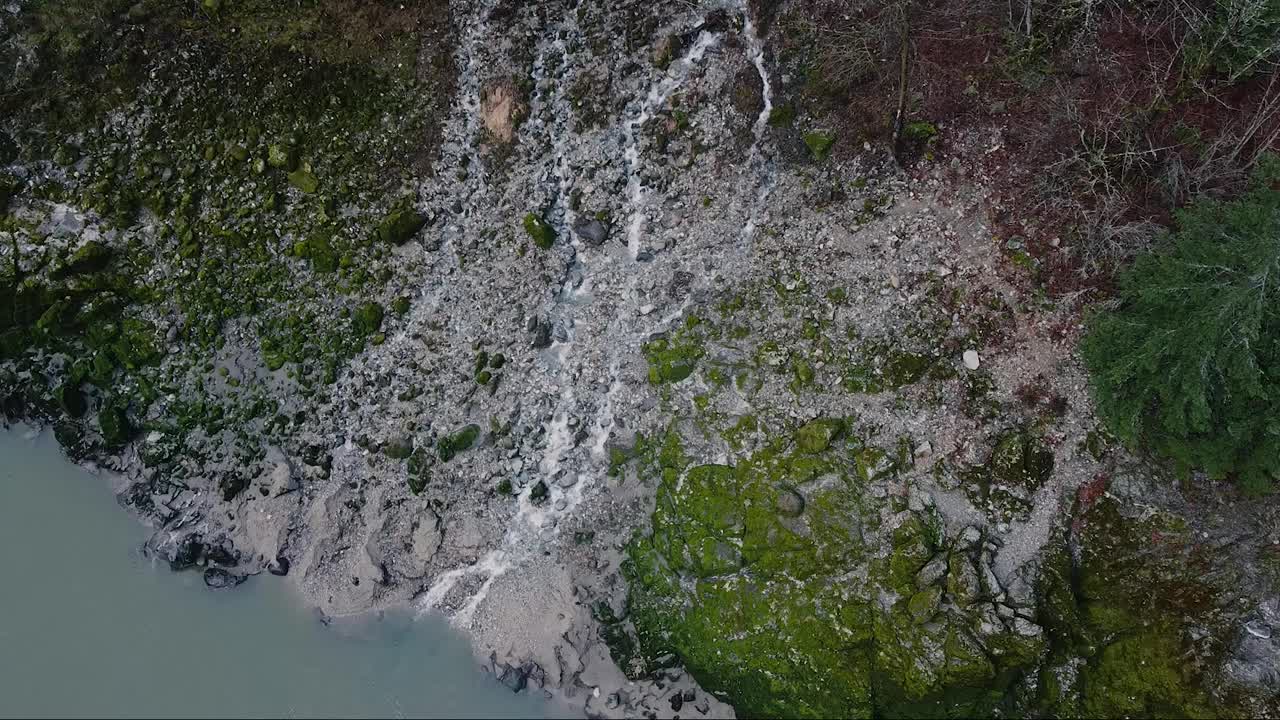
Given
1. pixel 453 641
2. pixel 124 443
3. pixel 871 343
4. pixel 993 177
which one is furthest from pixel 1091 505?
pixel 124 443

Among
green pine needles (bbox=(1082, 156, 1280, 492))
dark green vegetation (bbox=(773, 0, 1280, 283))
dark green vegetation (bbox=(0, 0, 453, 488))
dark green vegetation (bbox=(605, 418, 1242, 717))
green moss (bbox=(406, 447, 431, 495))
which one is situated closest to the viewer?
green pine needles (bbox=(1082, 156, 1280, 492))

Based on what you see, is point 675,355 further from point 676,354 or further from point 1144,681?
point 1144,681

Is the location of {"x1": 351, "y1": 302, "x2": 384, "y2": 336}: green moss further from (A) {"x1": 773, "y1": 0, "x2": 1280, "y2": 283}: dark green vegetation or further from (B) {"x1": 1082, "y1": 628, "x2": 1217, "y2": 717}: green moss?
(B) {"x1": 1082, "y1": 628, "x2": 1217, "y2": 717}: green moss

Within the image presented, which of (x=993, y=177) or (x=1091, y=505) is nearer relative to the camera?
(x=1091, y=505)

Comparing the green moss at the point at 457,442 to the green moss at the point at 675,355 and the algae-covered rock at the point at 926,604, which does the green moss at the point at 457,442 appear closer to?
the green moss at the point at 675,355

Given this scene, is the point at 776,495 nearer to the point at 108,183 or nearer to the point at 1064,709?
the point at 1064,709

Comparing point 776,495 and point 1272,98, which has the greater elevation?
point 1272,98

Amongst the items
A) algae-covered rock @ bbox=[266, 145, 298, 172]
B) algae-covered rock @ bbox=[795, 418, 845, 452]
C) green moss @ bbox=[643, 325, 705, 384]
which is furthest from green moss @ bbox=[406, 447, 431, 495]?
algae-covered rock @ bbox=[795, 418, 845, 452]
